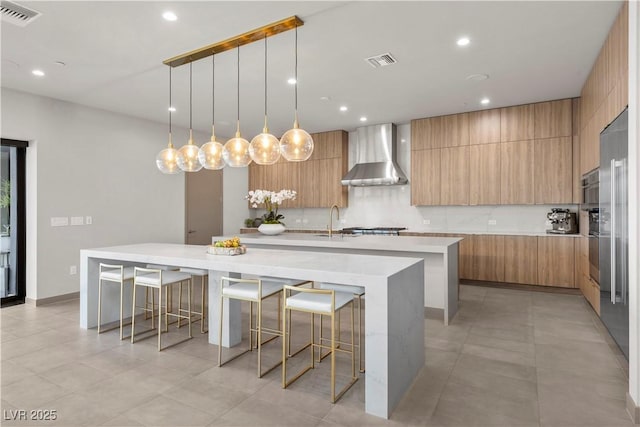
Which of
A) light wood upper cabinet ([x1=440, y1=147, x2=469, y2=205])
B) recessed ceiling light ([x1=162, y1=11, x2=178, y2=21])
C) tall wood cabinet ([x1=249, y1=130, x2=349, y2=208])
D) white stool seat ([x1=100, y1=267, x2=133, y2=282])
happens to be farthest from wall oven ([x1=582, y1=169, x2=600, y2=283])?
white stool seat ([x1=100, y1=267, x2=133, y2=282])

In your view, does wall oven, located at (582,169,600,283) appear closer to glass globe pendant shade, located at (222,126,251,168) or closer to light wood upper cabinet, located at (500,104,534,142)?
light wood upper cabinet, located at (500,104,534,142)

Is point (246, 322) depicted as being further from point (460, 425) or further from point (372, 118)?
point (372, 118)

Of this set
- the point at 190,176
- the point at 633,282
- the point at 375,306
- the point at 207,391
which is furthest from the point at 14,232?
the point at 633,282

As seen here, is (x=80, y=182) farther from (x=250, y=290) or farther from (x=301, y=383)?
(x=301, y=383)

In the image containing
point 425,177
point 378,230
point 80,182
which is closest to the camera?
point 80,182

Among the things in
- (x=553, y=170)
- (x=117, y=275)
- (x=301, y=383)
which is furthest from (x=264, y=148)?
(x=553, y=170)

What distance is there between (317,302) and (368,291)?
0.37 m

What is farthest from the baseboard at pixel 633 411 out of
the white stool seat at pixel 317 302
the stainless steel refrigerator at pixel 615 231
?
the white stool seat at pixel 317 302

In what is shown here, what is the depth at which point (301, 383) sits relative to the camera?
2.62m

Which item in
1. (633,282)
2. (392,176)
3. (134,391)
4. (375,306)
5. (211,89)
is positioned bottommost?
(134,391)

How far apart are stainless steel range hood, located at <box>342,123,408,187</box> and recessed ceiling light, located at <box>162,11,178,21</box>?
435 centimetres

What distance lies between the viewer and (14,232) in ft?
16.2

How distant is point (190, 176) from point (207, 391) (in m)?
5.14

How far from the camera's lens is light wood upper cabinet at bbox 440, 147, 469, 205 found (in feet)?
19.8
